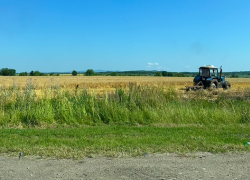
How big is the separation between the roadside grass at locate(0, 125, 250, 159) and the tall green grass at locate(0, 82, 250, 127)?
49.5 inches

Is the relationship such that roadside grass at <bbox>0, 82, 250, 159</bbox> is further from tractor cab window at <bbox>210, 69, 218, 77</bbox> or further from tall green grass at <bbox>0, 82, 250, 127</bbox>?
tractor cab window at <bbox>210, 69, 218, 77</bbox>

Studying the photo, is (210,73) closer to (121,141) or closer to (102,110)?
(102,110)

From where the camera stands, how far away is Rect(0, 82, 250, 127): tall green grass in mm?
8883

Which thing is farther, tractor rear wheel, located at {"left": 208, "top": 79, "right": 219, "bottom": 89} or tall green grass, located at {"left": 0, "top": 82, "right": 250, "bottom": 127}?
tractor rear wheel, located at {"left": 208, "top": 79, "right": 219, "bottom": 89}

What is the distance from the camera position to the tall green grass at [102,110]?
8883 mm

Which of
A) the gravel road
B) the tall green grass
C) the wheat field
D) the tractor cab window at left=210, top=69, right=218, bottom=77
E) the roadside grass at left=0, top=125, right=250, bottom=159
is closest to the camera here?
the gravel road

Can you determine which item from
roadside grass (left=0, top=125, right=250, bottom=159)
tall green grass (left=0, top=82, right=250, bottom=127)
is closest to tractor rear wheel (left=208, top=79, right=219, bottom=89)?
tall green grass (left=0, top=82, right=250, bottom=127)

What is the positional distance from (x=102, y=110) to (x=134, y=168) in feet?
17.3

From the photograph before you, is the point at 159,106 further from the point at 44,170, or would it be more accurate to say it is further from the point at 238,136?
the point at 44,170

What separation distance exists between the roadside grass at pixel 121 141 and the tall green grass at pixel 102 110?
126 centimetres

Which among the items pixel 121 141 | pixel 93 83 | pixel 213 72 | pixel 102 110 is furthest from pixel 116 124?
pixel 93 83

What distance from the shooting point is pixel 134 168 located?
14.5 ft

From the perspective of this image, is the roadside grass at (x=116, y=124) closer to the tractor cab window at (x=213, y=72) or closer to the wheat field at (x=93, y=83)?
the wheat field at (x=93, y=83)

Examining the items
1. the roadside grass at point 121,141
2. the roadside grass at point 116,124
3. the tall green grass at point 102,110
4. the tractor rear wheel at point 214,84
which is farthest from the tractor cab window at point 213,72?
the roadside grass at point 121,141
